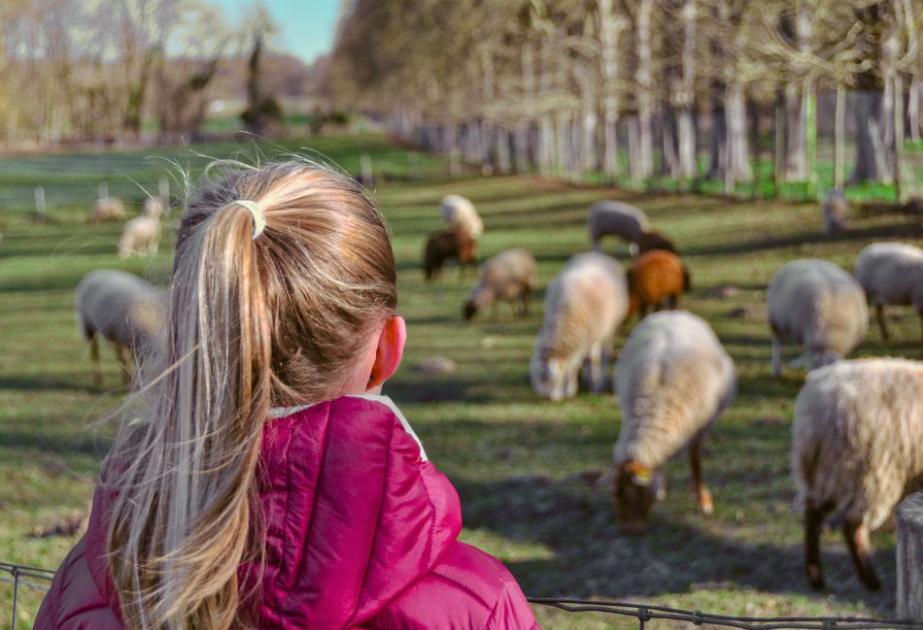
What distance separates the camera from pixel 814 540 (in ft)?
23.3

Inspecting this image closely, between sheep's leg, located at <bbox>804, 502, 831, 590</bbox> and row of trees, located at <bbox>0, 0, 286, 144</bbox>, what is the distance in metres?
32.8

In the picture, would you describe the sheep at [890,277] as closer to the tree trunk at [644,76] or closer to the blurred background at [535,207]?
the blurred background at [535,207]

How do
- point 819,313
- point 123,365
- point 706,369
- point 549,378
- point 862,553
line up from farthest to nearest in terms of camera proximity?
point 549,378 → point 819,313 → point 706,369 → point 862,553 → point 123,365

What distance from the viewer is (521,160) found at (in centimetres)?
5628

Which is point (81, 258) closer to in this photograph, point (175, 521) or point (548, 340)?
point (548, 340)

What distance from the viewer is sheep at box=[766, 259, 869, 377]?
11.3 metres

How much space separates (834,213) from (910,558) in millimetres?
18706

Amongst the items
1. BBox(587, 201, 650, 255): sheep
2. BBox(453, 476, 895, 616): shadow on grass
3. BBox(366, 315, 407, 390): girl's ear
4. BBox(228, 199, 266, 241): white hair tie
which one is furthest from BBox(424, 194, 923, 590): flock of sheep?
BBox(587, 201, 650, 255): sheep

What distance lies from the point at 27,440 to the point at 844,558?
8786mm

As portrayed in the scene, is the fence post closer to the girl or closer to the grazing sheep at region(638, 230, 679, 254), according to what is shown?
Result: the girl

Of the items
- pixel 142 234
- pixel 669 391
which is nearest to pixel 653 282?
pixel 669 391

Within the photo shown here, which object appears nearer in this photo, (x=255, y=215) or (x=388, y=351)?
(x=255, y=215)

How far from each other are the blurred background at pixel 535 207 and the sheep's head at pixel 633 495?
200mm

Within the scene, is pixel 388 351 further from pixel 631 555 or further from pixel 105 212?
pixel 105 212
